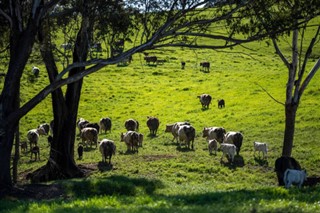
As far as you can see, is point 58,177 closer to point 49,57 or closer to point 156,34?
point 49,57

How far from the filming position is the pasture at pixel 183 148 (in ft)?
34.8

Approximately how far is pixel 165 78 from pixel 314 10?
3581 cm

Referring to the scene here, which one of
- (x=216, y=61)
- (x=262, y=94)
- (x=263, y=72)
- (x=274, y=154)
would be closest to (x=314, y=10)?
(x=274, y=154)

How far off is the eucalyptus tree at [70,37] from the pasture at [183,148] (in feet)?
4.36

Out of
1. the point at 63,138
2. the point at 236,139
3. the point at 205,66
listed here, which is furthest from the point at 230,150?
the point at 205,66

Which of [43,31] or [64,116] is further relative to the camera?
[64,116]

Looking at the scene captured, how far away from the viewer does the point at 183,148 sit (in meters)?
26.6

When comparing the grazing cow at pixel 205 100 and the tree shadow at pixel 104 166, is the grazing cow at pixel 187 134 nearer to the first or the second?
the tree shadow at pixel 104 166

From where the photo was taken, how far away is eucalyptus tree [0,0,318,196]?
13969 mm

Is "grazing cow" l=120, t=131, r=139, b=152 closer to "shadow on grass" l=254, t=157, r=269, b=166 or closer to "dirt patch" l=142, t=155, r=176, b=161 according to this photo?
"dirt patch" l=142, t=155, r=176, b=161

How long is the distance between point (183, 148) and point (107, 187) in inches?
479

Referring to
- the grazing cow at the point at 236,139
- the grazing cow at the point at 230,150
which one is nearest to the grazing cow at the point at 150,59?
the grazing cow at the point at 236,139

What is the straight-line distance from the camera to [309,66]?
49375 millimetres

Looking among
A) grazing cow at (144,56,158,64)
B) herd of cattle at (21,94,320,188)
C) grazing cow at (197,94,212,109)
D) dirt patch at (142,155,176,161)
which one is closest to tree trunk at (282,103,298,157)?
herd of cattle at (21,94,320,188)
